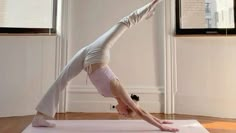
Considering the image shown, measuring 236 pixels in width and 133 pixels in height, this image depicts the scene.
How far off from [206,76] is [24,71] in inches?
80.5

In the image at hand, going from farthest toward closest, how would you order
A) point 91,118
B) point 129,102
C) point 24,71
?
point 24,71 → point 91,118 → point 129,102

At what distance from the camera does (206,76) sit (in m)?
3.13

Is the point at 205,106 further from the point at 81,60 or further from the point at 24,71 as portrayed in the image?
the point at 24,71

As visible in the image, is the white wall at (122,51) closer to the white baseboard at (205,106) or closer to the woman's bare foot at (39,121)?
the white baseboard at (205,106)

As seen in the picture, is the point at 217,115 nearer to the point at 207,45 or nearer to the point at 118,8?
the point at 207,45

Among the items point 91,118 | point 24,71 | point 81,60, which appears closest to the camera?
point 81,60

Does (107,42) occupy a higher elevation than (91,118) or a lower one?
higher

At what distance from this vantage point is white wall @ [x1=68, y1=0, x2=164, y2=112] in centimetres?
323

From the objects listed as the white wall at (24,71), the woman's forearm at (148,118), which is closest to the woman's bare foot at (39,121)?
the woman's forearm at (148,118)

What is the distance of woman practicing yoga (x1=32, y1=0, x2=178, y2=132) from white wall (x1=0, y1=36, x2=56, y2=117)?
904 millimetres

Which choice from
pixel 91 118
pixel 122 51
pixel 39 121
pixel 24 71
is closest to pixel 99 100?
pixel 91 118

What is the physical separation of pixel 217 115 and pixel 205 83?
374 mm

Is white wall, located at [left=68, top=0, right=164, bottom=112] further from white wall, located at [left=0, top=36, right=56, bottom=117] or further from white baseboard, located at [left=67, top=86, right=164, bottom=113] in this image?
white wall, located at [left=0, top=36, right=56, bottom=117]

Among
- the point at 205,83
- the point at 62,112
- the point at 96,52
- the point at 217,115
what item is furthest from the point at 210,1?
the point at 62,112
